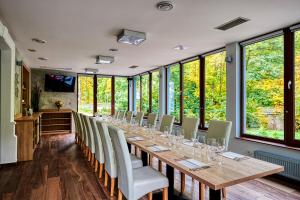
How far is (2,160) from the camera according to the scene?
3.95 metres

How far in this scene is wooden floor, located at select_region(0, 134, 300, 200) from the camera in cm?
270

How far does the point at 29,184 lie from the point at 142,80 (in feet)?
19.9

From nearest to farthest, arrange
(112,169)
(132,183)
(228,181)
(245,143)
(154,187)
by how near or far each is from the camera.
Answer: (228,181), (132,183), (154,187), (112,169), (245,143)

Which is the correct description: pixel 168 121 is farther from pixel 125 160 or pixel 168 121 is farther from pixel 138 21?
pixel 125 160

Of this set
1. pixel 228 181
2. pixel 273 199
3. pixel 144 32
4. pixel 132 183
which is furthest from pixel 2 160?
pixel 273 199

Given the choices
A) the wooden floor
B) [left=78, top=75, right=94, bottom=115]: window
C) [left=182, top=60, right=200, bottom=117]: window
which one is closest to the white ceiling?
[left=182, top=60, right=200, bottom=117]: window

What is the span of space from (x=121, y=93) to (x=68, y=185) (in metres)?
6.35

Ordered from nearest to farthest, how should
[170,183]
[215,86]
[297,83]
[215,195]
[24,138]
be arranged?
1. [215,195]
2. [170,183]
3. [297,83]
4. [24,138]
5. [215,86]

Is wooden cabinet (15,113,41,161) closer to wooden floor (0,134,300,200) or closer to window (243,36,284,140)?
wooden floor (0,134,300,200)

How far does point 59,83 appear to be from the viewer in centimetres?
786

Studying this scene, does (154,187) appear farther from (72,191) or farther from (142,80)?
(142,80)

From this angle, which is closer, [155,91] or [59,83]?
[155,91]

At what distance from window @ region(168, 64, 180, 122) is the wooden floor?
3128mm

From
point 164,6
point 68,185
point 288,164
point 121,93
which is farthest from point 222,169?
point 121,93
